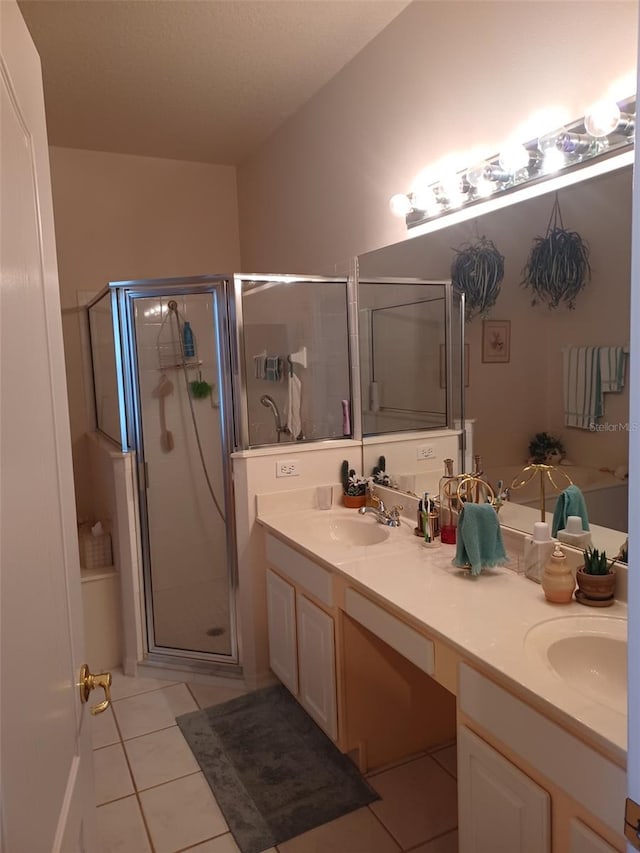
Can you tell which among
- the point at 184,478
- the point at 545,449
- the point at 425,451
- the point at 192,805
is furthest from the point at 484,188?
the point at 192,805

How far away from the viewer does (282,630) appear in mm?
2465

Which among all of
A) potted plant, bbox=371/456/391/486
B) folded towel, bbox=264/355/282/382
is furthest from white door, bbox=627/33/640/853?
folded towel, bbox=264/355/282/382

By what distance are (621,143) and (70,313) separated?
9.97 ft

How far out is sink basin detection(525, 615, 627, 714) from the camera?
1363 millimetres

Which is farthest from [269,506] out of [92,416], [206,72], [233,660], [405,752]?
[206,72]

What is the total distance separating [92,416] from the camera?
3604mm

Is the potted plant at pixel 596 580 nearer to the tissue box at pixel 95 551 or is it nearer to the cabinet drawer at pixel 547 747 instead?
→ the cabinet drawer at pixel 547 747

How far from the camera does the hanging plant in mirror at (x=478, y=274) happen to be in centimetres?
196

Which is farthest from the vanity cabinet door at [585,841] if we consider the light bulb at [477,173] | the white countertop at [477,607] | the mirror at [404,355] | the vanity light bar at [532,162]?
the light bulb at [477,173]

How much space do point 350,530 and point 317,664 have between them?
57 cm

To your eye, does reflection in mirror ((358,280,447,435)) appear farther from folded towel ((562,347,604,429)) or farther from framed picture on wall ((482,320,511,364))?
folded towel ((562,347,604,429))

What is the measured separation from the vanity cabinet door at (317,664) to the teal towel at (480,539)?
0.58m

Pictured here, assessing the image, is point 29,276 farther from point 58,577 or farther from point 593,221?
point 593,221
